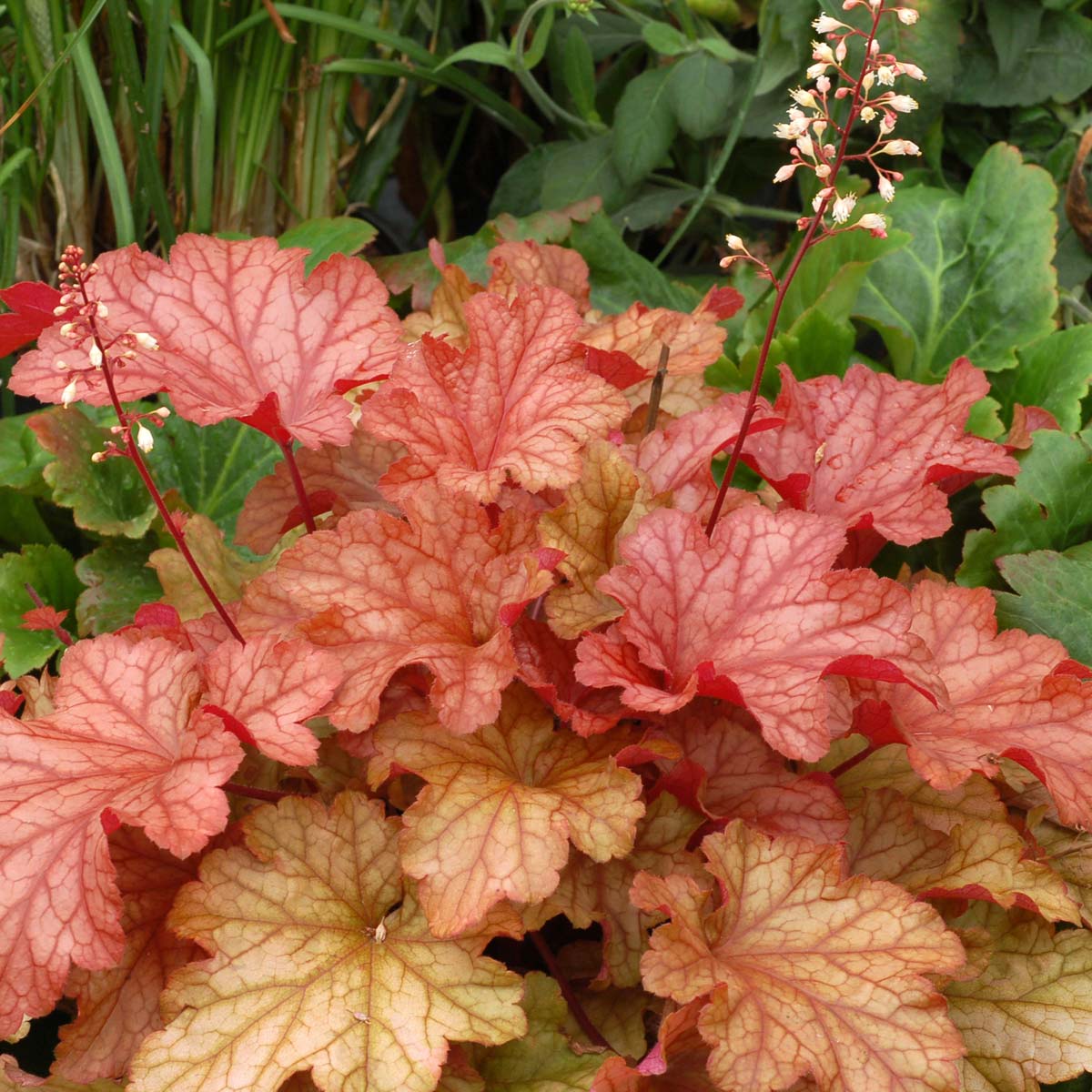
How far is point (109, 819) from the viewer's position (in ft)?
2.42

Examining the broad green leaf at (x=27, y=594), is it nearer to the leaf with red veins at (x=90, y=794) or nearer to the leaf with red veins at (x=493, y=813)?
the leaf with red veins at (x=90, y=794)

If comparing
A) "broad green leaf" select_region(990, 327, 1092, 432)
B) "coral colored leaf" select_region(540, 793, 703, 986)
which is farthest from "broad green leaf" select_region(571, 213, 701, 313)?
"coral colored leaf" select_region(540, 793, 703, 986)

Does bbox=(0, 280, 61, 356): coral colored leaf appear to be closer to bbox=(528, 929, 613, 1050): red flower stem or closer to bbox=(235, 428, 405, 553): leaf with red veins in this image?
bbox=(235, 428, 405, 553): leaf with red veins

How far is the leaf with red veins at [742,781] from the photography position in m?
0.84

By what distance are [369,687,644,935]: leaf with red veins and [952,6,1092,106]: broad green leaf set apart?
1.38 m

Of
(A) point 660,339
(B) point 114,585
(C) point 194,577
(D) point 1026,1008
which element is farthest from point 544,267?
(D) point 1026,1008

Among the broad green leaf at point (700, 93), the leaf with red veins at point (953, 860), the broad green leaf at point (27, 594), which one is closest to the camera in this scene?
the leaf with red veins at point (953, 860)

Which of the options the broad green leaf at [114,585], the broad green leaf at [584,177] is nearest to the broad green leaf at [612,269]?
the broad green leaf at [584,177]

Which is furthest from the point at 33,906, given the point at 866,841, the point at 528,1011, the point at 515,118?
the point at 515,118

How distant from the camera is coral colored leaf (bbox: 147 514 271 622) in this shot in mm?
1027

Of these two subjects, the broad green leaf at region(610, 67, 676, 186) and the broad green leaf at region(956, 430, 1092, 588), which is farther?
the broad green leaf at region(610, 67, 676, 186)

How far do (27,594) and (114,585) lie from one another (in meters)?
0.09

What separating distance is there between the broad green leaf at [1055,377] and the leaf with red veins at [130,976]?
102 centimetres

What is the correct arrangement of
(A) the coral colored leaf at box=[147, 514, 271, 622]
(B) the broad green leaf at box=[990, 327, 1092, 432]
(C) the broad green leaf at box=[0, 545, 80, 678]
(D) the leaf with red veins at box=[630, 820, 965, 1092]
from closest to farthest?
1. (D) the leaf with red veins at box=[630, 820, 965, 1092]
2. (A) the coral colored leaf at box=[147, 514, 271, 622]
3. (C) the broad green leaf at box=[0, 545, 80, 678]
4. (B) the broad green leaf at box=[990, 327, 1092, 432]
